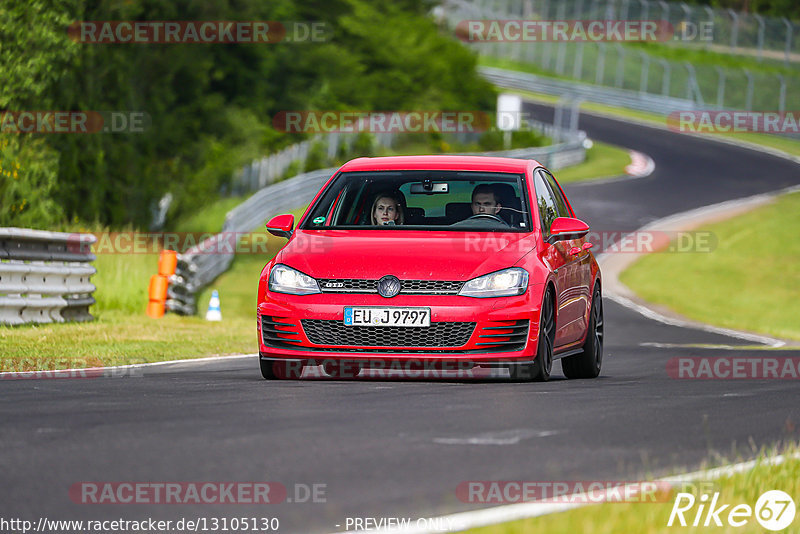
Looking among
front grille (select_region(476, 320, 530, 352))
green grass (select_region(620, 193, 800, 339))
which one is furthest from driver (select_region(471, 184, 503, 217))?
green grass (select_region(620, 193, 800, 339))

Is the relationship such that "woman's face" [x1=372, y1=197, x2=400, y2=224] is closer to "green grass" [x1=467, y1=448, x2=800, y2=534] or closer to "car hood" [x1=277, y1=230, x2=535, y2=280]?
"car hood" [x1=277, y1=230, x2=535, y2=280]

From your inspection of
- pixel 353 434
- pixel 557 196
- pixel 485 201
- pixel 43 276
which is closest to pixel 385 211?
pixel 485 201

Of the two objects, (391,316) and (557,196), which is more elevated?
(557,196)

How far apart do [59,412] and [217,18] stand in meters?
37.7

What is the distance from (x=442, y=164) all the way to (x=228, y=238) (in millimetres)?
17286

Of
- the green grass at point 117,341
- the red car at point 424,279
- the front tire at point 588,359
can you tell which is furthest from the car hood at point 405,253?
the green grass at point 117,341

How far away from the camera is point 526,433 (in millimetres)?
7004

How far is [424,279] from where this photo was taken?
9602mm

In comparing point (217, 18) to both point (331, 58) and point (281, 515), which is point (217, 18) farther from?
point (281, 515)

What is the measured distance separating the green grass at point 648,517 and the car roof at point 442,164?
17.5 feet

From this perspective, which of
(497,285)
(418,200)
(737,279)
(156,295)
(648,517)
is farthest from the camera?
(737,279)

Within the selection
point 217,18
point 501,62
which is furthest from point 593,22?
point 217,18

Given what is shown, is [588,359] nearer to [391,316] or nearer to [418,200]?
[418,200]

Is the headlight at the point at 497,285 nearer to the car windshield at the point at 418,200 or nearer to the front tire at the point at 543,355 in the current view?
the front tire at the point at 543,355
